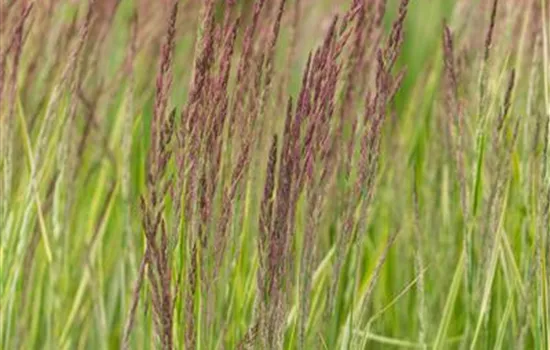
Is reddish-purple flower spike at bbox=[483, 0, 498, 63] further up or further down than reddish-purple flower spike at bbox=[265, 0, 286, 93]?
further up

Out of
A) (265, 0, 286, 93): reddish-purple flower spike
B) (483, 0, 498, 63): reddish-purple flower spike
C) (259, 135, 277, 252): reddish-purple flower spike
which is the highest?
(483, 0, 498, 63): reddish-purple flower spike

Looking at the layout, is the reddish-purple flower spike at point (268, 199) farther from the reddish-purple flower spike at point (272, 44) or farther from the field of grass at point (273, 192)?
the reddish-purple flower spike at point (272, 44)

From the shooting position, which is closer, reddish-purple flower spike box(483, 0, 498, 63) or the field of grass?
the field of grass

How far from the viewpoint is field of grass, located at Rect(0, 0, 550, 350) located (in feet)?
5.09

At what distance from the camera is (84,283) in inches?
91.6

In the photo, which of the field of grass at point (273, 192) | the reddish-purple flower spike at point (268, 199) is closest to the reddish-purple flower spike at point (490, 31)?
Result: the field of grass at point (273, 192)

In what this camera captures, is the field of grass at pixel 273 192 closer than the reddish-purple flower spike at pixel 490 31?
Yes

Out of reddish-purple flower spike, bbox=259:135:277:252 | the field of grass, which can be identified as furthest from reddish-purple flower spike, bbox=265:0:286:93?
reddish-purple flower spike, bbox=259:135:277:252

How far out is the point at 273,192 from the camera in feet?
5.11

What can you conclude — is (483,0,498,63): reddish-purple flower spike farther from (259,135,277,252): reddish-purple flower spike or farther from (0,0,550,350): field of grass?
→ (259,135,277,252): reddish-purple flower spike

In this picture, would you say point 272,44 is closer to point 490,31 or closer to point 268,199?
point 268,199

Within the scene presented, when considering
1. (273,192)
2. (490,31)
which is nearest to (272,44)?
(273,192)

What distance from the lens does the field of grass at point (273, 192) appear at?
1.55m

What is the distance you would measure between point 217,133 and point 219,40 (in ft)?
0.71
